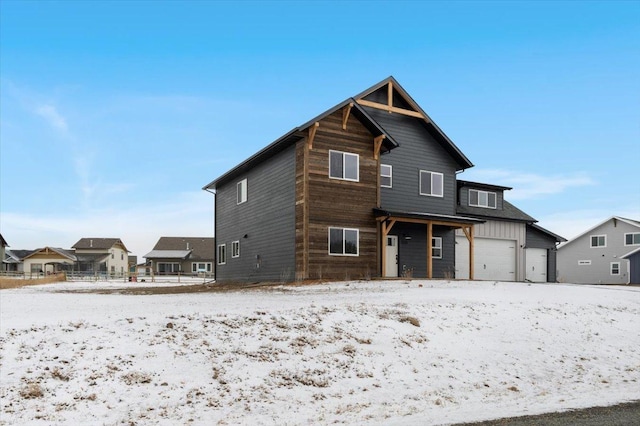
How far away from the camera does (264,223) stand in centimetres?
2720

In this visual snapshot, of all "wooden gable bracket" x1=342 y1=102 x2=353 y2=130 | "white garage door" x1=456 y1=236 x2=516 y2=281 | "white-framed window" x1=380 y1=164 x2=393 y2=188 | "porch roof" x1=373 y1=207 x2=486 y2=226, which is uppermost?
"wooden gable bracket" x1=342 y1=102 x2=353 y2=130

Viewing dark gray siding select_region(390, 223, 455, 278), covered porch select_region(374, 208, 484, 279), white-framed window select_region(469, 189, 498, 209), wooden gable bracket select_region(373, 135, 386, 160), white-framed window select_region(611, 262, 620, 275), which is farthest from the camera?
white-framed window select_region(611, 262, 620, 275)

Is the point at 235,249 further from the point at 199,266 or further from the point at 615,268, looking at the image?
the point at 199,266

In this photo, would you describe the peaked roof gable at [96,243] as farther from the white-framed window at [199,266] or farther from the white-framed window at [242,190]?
the white-framed window at [242,190]

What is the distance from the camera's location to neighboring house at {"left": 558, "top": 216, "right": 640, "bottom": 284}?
153 ft

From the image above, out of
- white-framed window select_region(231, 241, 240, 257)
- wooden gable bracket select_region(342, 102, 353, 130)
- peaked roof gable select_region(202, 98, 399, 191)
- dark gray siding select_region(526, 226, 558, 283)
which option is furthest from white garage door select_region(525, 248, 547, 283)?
white-framed window select_region(231, 241, 240, 257)

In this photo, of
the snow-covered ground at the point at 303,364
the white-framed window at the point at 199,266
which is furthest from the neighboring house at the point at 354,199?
the white-framed window at the point at 199,266

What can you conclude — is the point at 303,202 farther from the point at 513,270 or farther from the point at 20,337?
the point at 513,270

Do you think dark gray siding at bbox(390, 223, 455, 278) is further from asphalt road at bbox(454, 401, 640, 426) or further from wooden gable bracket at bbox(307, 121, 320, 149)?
asphalt road at bbox(454, 401, 640, 426)

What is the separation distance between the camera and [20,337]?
9977mm

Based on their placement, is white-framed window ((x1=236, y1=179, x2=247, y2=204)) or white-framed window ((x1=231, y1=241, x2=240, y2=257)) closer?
white-framed window ((x1=236, y1=179, x2=247, y2=204))

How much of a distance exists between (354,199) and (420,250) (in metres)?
5.61

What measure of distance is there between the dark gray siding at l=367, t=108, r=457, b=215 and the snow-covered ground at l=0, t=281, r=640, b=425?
13020mm

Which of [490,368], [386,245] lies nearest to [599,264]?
[386,245]
